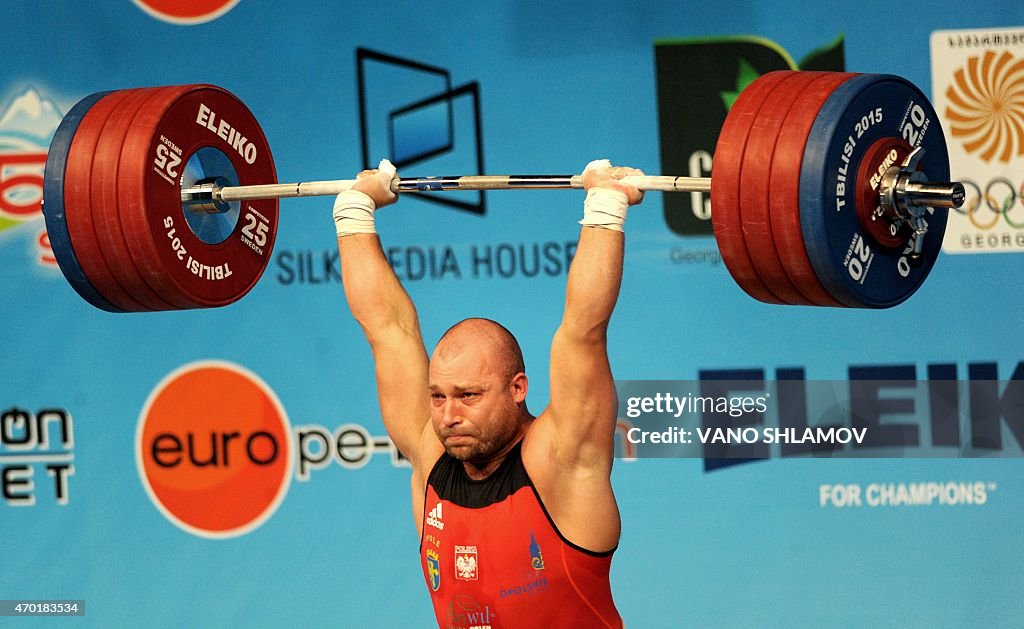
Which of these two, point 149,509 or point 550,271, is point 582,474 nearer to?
point 550,271

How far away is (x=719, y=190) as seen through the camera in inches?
126

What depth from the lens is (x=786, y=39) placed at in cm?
477

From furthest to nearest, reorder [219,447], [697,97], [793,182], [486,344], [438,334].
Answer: [219,447] → [438,334] → [697,97] → [486,344] → [793,182]

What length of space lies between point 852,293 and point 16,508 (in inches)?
133

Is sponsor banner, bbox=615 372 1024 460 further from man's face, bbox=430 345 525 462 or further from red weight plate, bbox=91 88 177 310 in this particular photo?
red weight plate, bbox=91 88 177 310

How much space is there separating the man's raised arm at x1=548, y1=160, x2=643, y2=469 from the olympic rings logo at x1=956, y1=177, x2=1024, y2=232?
189 centimetres

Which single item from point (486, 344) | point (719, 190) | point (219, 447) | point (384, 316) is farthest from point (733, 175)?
point (219, 447)

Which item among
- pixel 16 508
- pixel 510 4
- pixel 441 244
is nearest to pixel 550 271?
pixel 441 244

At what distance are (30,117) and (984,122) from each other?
333cm

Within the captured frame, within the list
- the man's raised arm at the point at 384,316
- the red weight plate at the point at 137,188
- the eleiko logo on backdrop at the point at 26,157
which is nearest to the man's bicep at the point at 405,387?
the man's raised arm at the point at 384,316

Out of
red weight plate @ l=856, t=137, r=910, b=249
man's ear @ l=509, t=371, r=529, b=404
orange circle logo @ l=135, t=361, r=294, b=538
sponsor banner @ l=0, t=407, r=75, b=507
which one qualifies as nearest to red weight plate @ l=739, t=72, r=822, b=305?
red weight plate @ l=856, t=137, r=910, b=249

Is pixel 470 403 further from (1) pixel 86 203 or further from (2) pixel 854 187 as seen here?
(1) pixel 86 203

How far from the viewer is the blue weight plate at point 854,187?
3076 millimetres

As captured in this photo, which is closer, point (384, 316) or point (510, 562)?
point (510, 562)
